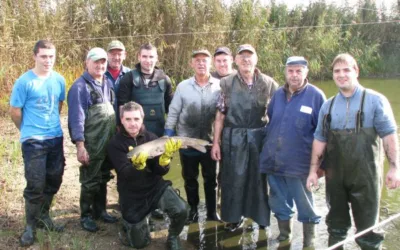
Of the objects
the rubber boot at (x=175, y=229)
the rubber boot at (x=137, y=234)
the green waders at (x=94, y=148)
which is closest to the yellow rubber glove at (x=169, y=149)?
the rubber boot at (x=175, y=229)

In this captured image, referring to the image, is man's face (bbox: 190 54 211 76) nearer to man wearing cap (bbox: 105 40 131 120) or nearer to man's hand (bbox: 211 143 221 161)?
man's hand (bbox: 211 143 221 161)

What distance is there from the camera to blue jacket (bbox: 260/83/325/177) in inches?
162

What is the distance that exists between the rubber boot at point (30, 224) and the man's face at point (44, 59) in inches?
54.2

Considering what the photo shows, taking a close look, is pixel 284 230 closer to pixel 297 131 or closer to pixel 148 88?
pixel 297 131

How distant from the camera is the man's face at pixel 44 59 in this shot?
4051 millimetres

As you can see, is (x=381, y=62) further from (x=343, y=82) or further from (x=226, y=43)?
(x=343, y=82)

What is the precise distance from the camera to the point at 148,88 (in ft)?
15.8

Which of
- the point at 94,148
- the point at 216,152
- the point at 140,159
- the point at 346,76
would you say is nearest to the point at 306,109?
the point at 346,76

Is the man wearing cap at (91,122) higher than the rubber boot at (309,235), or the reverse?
the man wearing cap at (91,122)

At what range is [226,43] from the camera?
551 inches

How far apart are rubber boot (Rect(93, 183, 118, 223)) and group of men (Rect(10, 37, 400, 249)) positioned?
13 mm

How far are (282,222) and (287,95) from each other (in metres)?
1.40

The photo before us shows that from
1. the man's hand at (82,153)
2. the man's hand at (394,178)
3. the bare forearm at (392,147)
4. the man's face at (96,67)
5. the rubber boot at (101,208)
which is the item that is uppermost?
the man's face at (96,67)

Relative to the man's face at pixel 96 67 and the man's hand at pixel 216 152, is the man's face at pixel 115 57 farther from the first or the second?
the man's hand at pixel 216 152
